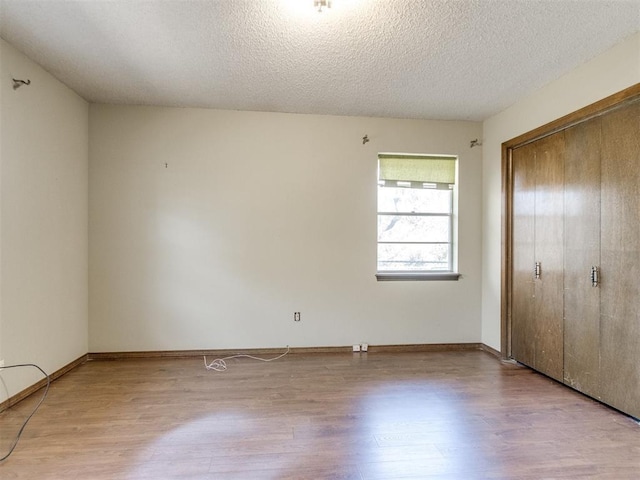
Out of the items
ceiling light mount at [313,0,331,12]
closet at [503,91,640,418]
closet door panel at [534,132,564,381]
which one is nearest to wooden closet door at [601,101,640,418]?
closet at [503,91,640,418]

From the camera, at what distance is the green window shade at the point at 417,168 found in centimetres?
387

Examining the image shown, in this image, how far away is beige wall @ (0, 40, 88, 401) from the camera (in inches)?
94.9

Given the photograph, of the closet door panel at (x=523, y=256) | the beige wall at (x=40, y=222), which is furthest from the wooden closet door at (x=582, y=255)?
the beige wall at (x=40, y=222)

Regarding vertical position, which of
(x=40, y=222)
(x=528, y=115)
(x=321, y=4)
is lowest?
(x=40, y=222)

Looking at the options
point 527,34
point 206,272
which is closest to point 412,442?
point 206,272

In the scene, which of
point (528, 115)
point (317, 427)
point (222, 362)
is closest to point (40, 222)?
point (222, 362)

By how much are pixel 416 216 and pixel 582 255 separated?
1.67 metres

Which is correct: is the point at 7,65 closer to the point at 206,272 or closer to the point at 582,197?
the point at 206,272

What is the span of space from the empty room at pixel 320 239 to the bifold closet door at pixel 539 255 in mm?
23

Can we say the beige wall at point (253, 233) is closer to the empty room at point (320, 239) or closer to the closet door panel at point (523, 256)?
the empty room at point (320, 239)

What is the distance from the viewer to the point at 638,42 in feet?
7.29

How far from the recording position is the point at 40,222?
2.75 meters

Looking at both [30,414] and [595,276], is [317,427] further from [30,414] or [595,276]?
[595,276]

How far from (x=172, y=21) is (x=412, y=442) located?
3.11 meters
